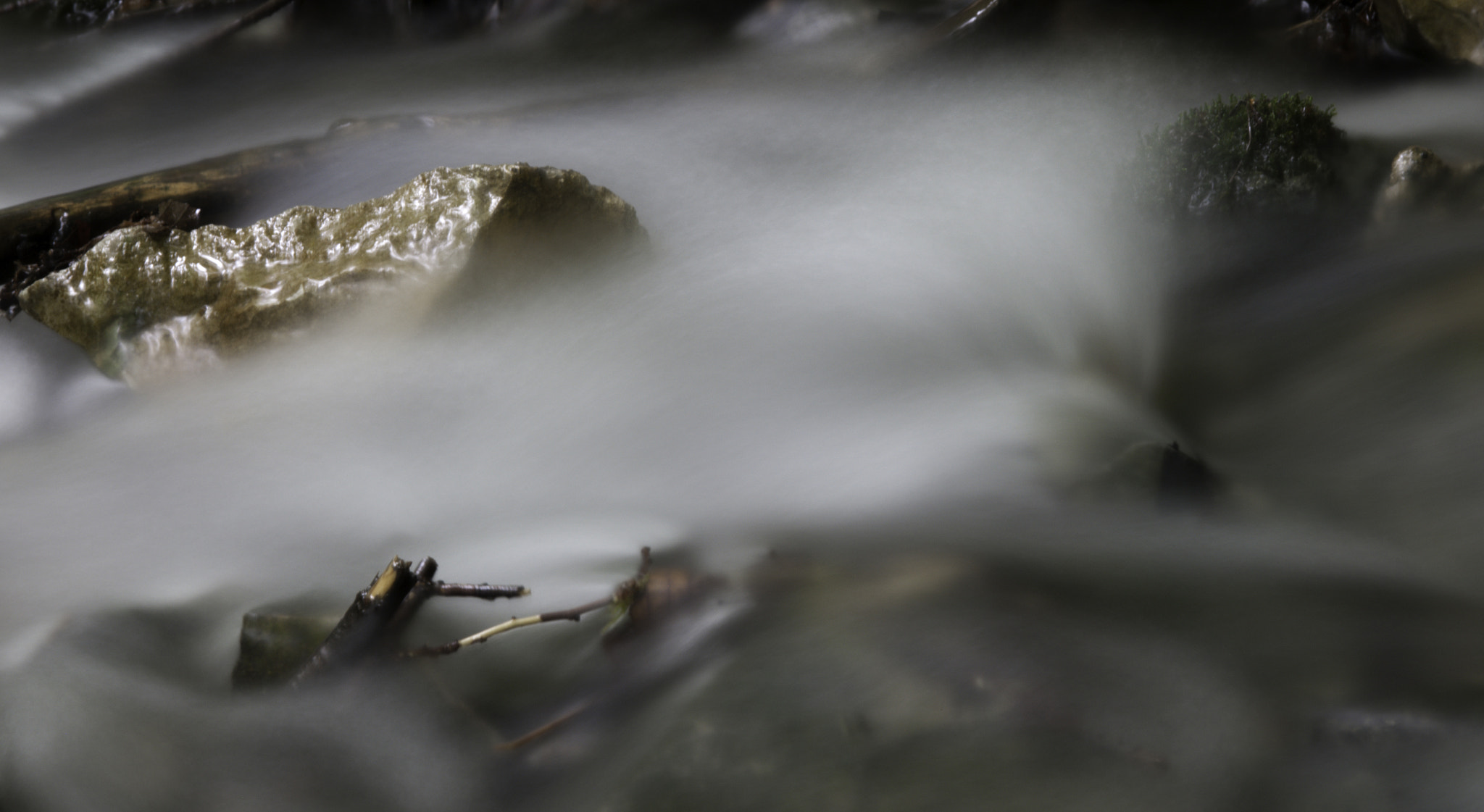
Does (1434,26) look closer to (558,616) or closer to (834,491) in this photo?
(834,491)

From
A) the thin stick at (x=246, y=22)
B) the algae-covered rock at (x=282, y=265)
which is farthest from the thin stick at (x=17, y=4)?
the algae-covered rock at (x=282, y=265)

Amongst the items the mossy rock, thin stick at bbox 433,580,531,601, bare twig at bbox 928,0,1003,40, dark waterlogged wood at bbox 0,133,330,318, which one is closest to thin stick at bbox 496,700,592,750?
thin stick at bbox 433,580,531,601

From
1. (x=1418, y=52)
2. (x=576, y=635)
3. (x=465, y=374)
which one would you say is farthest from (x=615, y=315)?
(x=1418, y=52)

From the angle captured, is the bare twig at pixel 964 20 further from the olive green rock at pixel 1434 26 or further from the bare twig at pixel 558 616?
the bare twig at pixel 558 616

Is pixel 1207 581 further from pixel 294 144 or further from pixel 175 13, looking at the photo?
pixel 175 13

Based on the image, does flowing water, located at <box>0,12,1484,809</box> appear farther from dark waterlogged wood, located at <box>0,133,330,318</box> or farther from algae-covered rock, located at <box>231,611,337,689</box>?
dark waterlogged wood, located at <box>0,133,330,318</box>
